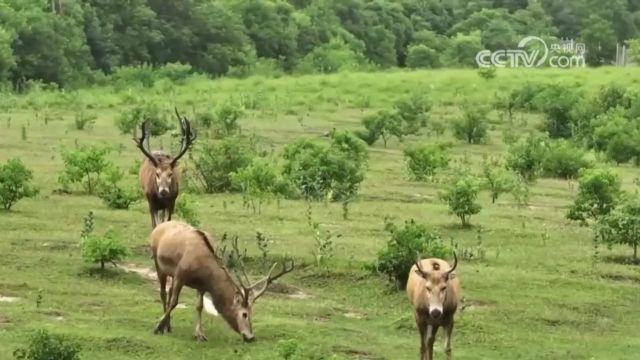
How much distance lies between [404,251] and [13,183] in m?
8.38

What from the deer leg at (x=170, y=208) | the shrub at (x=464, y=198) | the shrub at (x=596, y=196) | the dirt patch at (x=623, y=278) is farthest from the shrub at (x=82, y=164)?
the dirt patch at (x=623, y=278)

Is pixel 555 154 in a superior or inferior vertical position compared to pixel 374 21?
inferior

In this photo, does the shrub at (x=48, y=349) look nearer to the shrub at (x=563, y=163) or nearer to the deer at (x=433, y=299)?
the deer at (x=433, y=299)

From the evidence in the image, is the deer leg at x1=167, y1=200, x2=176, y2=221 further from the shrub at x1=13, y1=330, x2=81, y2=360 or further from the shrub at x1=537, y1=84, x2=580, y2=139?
the shrub at x1=537, y1=84, x2=580, y2=139

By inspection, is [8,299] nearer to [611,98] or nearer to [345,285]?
[345,285]

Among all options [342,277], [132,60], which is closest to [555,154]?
[342,277]

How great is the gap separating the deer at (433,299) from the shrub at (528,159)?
57.9ft

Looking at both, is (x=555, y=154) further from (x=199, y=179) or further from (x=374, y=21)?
(x=374, y=21)

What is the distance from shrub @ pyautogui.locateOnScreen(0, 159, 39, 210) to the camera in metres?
22.1

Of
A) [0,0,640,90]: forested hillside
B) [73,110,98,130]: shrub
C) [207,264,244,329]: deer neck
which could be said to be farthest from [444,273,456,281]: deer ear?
[0,0,640,90]: forested hillside

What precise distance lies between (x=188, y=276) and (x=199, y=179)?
1356cm

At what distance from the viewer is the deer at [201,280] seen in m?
13.9

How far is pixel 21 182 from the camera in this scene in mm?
22359

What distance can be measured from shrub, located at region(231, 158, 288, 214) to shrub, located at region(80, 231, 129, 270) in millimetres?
6700
